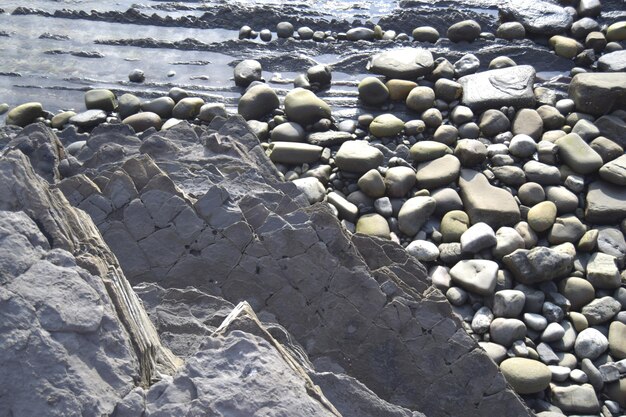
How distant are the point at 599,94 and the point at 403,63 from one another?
1.69 m

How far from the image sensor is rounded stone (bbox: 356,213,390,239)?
586 cm

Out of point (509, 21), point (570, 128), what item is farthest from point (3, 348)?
point (509, 21)

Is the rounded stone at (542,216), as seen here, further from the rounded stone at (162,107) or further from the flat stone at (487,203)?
the rounded stone at (162,107)

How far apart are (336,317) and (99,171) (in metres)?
1.93

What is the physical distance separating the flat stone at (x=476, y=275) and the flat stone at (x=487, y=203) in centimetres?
45

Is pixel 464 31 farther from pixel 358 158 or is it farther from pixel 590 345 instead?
pixel 590 345

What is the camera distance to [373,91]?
7102 millimetres

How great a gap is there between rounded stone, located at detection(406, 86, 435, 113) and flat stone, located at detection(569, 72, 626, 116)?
119 cm

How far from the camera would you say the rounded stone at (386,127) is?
265 inches

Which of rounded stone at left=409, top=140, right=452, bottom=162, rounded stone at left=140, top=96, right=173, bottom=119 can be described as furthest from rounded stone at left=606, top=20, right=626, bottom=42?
rounded stone at left=140, top=96, right=173, bottom=119

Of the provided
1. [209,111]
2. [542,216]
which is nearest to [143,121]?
[209,111]

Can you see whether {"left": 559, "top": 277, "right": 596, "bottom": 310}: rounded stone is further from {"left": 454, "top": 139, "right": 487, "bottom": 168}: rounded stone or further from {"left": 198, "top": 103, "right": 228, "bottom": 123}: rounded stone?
{"left": 198, "top": 103, "right": 228, "bottom": 123}: rounded stone

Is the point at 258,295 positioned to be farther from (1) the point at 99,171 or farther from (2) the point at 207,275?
(1) the point at 99,171

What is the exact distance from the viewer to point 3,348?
8.87 ft
